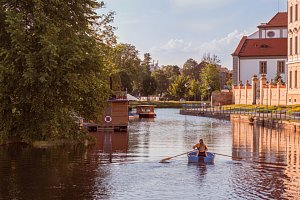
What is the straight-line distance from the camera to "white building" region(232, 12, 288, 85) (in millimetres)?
130500

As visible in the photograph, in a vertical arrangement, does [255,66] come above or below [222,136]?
above

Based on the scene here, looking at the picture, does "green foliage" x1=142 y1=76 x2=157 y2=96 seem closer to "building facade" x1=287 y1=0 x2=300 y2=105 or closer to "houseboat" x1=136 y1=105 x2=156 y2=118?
"houseboat" x1=136 y1=105 x2=156 y2=118

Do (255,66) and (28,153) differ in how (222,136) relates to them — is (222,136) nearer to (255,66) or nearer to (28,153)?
(28,153)

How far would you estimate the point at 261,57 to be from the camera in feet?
432

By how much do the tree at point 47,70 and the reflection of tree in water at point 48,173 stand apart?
153cm

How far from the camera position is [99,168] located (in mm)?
35031

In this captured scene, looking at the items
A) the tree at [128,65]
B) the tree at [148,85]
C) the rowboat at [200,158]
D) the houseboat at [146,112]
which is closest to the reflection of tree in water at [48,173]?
the rowboat at [200,158]

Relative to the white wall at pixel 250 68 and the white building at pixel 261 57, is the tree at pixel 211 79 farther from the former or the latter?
the white wall at pixel 250 68

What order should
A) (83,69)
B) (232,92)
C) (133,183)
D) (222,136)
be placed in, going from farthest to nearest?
1. (232,92)
2. (222,136)
3. (83,69)
4. (133,183)

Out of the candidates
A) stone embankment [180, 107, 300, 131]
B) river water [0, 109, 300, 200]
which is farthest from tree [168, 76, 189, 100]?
river water [0, 109, 300, 200]

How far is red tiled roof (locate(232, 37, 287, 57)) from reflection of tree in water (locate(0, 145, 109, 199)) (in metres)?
92.2

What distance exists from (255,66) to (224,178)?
338 feet

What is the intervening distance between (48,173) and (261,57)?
103715 millimetres

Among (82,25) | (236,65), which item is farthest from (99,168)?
(236,65)
